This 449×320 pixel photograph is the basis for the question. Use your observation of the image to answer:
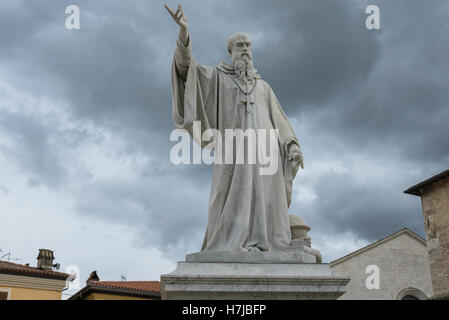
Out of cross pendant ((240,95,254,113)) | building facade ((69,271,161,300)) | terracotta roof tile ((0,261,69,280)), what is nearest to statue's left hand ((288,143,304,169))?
cross pendant ((240,95,254,113))

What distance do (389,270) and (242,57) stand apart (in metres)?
31.2

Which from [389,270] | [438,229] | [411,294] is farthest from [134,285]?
[411,294]

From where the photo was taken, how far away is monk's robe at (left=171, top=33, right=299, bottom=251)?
6.59m

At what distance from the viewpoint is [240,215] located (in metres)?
6.61

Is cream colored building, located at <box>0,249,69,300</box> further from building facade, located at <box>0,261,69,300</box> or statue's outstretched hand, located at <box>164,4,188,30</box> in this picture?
statue's outstretched hand, located at <box>164,4,188,30</box>

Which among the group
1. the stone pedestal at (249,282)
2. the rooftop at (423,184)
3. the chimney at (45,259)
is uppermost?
the rooftop at (423,184)

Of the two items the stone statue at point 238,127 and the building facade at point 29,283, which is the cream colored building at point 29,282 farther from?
the stone statue at point 238,127

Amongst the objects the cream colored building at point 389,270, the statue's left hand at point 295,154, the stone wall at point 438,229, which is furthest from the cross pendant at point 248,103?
the cream colored building at point 389,270

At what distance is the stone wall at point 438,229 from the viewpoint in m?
27.3

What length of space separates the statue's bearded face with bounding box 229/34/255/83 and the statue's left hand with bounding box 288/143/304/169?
1.17m

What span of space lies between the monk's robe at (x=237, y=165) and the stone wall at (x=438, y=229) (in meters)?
22.8
